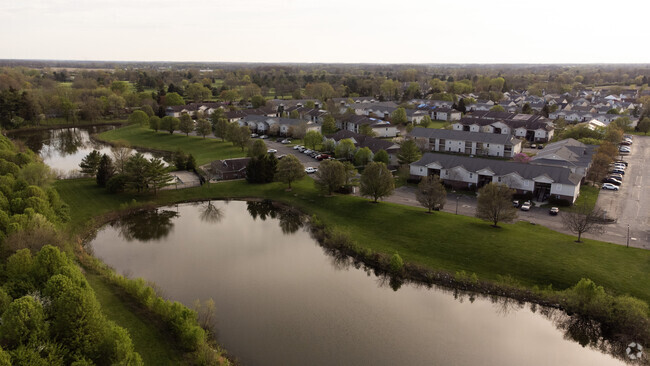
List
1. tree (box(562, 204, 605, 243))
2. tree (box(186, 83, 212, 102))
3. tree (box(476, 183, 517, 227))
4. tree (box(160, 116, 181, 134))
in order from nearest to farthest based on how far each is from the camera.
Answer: tree (box(562, 204, 605, 243)) < tree (box(476, 183, 517, 227)) < tree (box(160, 116, 181, 134)) < tree (box(186, 83, 212, 102))

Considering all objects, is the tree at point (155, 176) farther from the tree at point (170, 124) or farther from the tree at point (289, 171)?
the tree at point (170, 124)

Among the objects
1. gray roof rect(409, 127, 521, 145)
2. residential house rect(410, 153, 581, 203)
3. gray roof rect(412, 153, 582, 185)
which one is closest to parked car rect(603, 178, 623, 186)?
residential house rect(410, 153, 581, 203)

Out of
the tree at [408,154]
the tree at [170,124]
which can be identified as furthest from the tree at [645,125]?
the tree at [170,124]

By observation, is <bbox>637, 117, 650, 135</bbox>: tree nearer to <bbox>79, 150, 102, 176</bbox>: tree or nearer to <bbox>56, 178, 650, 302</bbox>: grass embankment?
<bbox>56, 178, 650, 302</bbox>: grass embankment

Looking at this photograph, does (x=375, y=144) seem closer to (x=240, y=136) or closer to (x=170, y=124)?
(x=240, y=136)

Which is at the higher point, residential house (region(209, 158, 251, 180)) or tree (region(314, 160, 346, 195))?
tree (region(314, 160, 346, 195))

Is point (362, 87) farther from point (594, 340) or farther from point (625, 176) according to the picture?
point (594, 340)

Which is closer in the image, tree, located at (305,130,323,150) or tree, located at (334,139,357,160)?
tree, located at (334,139,357,160)
